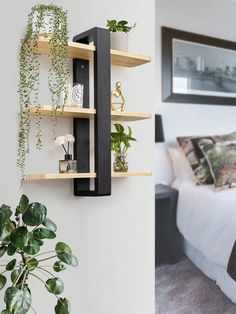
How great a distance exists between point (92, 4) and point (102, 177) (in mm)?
741

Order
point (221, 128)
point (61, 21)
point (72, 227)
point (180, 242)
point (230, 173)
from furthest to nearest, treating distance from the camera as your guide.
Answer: point (221, 128)
point (180, 242)
point (230, 173)
point (72, 227)
point (61, 21)

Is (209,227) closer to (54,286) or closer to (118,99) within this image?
(118,99)

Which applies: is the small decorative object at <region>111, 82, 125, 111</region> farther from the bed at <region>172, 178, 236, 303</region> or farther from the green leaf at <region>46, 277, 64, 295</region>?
the bed at <region>172, 178, 236, 303</region>

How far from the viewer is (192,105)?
363cm

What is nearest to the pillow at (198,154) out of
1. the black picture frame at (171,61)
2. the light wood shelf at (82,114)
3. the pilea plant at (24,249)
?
the black picture frame at (171,61)

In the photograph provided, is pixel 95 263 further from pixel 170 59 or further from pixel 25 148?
pixel 170 59

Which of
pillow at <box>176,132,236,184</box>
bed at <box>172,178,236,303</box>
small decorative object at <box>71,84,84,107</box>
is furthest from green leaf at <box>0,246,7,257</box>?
pillow at <box>176,132,236,184</box>

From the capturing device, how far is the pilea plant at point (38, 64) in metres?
1.30

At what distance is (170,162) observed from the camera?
3.52 m

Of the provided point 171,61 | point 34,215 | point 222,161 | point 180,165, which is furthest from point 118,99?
point 171,61

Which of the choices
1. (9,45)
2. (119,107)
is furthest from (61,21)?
(119,107)

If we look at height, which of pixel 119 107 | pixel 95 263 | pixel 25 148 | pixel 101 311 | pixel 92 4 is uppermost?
pixel 92 4

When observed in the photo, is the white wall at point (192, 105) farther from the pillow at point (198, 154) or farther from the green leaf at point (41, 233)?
the green leaf at point (41, 233)

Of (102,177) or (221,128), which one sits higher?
(221,128)
